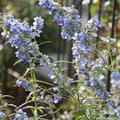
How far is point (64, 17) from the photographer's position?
6.39ft

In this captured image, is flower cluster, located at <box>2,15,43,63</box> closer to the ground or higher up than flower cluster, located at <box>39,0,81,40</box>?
closer to the ground

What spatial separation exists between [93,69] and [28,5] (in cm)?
385

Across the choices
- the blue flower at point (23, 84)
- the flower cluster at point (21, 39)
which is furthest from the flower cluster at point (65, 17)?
the blue flower at point (23, 84)

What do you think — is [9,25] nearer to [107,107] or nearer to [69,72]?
[107,107]

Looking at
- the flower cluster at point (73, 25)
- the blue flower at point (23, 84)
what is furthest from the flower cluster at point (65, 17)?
the blue flower at point (23, 84)

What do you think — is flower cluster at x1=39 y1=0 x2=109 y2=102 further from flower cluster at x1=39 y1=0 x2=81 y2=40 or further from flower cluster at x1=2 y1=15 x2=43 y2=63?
flower cluster at x1=2 y1=15 x2=43 y2=63

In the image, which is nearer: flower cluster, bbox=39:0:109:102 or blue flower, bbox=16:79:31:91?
flower cluster, bbox=39:0:109:102

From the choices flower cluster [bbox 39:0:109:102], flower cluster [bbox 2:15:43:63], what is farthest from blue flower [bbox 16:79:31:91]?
flower cluster [bbox 39:0:109:102]

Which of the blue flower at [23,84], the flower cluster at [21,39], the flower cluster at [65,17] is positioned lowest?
the blue flower at [23,84]

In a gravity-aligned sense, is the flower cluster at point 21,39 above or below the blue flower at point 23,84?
above

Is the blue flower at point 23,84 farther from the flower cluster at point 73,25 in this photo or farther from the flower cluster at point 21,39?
the flower cluster at point 73,25

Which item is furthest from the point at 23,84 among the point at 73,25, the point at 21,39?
the point at 73,25

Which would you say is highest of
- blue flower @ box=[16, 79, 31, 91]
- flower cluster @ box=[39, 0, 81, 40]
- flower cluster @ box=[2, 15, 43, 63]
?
flower cluster @ box=[39, 0, 81, 40]

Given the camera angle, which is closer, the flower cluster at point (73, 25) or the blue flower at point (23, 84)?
the flower cluster at point (73, 25)
